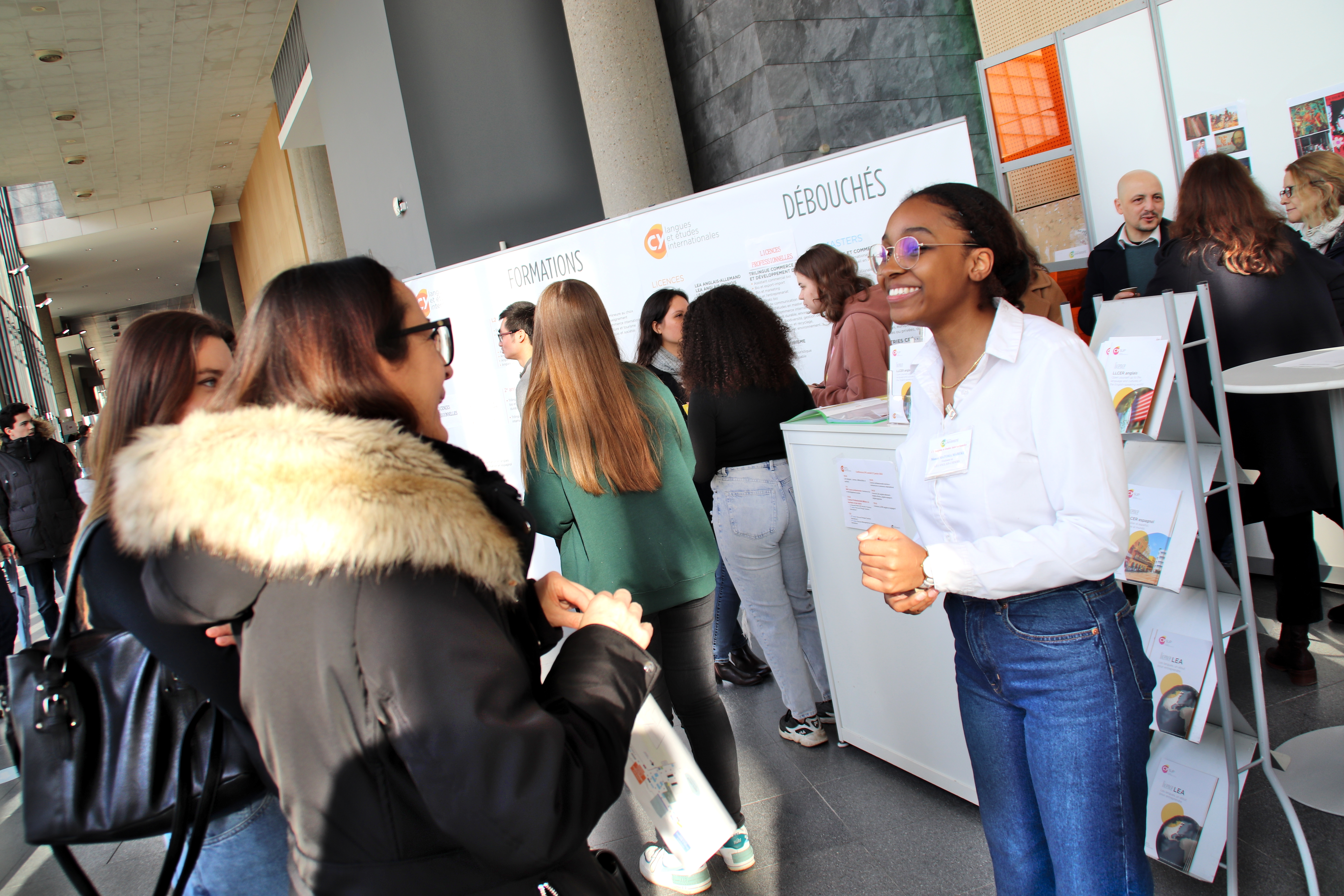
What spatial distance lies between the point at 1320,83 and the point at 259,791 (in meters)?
5.12

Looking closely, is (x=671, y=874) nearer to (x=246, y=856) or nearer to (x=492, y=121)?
(x=246, y=856)

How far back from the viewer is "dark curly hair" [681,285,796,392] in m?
2.78

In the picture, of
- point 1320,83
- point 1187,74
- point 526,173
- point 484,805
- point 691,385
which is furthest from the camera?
point 526,173

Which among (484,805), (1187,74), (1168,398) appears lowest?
(484,805)

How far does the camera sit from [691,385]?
285 centimetres

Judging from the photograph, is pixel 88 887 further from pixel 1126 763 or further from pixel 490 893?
pixel 1126 763

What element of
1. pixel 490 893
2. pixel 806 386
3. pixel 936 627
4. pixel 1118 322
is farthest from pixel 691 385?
pixel 490 893

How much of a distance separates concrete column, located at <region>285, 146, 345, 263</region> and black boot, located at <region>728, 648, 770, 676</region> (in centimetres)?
895

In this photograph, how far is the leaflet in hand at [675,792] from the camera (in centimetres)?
165

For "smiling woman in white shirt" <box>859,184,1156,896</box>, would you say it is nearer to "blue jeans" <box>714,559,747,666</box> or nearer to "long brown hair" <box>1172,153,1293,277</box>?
"long brown hair" <box>1172,153,1293,277</box>

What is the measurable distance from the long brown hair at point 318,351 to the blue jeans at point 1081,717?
979 mm

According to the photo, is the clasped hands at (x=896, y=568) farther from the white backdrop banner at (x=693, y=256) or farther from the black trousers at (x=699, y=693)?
the white backdrop banner at (x=693, y=256)

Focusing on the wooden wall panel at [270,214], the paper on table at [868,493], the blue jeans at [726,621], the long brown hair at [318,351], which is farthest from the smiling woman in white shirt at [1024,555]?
the wooden wall panel at [270,214]

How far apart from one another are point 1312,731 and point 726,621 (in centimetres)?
201
